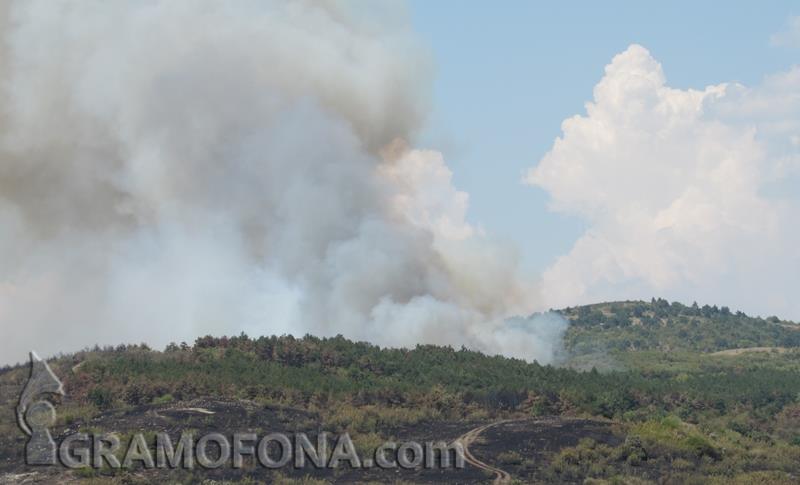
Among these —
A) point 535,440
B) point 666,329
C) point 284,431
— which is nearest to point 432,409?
point 535,440

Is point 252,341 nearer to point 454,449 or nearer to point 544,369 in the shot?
point 544,369

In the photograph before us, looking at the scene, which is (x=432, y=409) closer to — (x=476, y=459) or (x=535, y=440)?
(x=535, y=440)

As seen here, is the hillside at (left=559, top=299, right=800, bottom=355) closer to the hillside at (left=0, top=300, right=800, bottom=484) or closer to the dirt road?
the hillside at (left=0, top=300, right=800, bottom=484)

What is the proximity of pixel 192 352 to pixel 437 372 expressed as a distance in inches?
576

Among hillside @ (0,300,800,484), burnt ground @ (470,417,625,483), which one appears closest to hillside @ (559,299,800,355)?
hillside @ (0,300,800,484)

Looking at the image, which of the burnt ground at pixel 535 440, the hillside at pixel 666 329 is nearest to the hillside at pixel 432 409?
the burnt ground at pixel 535 440

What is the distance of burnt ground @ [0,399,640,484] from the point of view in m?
40.3

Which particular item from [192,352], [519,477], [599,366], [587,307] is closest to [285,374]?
[192,352]

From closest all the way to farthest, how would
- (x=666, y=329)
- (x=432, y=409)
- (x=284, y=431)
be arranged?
(x=284, y=431) → (x=432, y=409) → (x=666, y=329)

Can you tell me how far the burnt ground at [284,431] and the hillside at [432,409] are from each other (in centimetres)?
9

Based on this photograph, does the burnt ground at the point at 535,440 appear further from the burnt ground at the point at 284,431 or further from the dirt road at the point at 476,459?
the dirt road at the point at 476,459

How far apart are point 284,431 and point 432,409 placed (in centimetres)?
932

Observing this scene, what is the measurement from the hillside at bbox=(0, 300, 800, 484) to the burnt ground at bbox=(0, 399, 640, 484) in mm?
89

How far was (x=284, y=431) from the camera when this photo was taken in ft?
154
